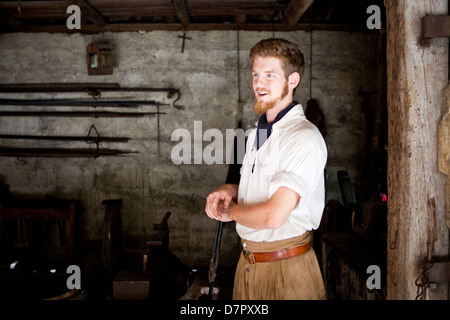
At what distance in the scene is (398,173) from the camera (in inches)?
80.6

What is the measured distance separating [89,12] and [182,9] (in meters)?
1.16

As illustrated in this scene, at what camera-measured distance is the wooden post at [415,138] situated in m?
1.94

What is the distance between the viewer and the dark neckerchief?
195 centimetres

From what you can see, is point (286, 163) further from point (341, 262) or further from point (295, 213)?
point (341, 262)

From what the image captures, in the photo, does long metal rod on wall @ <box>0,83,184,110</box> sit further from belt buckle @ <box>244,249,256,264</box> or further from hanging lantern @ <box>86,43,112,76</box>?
belt buckle @ <box>244,249,256,264</box>

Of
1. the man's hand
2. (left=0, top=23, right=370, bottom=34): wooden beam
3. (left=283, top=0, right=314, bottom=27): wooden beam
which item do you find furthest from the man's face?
(left=0, top=23, right=370, bottom=34): wooden beam

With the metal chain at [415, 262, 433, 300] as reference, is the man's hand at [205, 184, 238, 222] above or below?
above

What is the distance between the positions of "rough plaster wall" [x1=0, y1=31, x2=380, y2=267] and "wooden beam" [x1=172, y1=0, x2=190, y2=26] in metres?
0.41

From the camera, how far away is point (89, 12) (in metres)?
4.39

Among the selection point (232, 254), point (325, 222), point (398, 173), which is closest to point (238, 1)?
point (325, 222)

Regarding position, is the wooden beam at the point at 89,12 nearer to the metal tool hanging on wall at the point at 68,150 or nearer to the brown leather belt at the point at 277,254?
the metal tool hanging on wall at the point at 68,150

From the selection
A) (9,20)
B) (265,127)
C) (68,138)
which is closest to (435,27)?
(265,127)

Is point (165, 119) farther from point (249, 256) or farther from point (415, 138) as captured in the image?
point (415, 138)

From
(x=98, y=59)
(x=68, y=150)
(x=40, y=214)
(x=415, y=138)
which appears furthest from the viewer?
(x=68, y=150)
